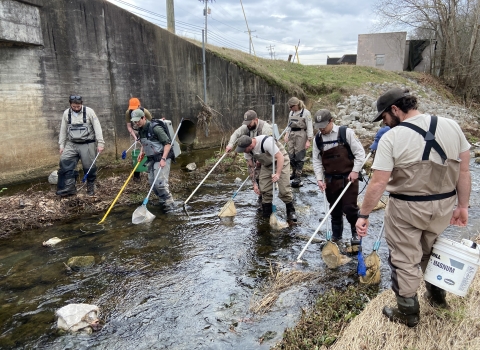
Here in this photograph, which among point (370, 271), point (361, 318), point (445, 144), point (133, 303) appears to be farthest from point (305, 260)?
point (445, 144)

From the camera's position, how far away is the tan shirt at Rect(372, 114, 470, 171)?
9.14ft

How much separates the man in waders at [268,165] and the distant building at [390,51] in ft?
92.0

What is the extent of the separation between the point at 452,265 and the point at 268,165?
3.78m

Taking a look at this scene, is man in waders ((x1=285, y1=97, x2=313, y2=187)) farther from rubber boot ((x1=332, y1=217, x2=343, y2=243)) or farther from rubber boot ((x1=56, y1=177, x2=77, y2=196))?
rubber boot ((x1=56, y1=177, x2=77, y2=196))

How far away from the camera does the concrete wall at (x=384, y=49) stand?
29906 millimetres

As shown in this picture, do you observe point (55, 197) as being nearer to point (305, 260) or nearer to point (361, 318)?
point (305, 260)

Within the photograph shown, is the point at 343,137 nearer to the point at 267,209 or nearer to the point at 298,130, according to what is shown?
the point at 267,209

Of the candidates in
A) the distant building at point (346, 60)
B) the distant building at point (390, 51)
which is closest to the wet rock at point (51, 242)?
the distant building at point (390, 51)

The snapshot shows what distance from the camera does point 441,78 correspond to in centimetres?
2852

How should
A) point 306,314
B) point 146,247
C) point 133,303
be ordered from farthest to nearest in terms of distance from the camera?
1. point 146,247
2. point 133,303
3. point 306,314

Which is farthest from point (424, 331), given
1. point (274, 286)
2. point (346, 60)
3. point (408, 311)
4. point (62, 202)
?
point (346, 60)

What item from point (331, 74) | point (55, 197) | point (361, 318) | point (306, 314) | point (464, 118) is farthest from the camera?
point (331, 74)

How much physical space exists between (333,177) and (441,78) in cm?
2906

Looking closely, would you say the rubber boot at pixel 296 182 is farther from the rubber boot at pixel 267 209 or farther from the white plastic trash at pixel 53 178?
the white plastic trash at pixel 53 178
